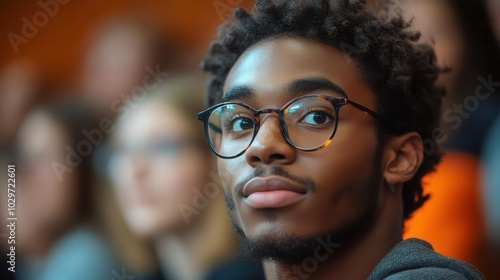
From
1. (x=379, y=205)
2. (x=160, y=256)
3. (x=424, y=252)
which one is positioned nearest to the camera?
(x=424, y=252)

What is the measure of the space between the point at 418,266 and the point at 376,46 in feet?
1.34

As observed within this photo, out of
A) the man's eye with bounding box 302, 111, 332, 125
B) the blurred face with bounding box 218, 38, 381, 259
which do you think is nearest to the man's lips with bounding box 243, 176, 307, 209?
the blurred face with bounding box 218, 38, 381, 259

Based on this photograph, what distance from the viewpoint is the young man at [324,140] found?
1102 mm

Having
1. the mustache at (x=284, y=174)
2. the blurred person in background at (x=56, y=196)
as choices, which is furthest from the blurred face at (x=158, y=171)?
the mustache at (x=284, y=174)

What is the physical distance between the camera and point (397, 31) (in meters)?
1.26

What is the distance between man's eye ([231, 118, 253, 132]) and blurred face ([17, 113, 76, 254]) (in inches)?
23.9

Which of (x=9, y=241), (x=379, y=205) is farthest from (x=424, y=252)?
(x=9, y=241)

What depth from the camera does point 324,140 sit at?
112 centimetres

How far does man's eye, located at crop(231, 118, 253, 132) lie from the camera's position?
1190mm

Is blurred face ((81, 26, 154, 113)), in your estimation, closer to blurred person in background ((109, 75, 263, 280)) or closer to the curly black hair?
blurred person in background ((109, 75, 263, 280))

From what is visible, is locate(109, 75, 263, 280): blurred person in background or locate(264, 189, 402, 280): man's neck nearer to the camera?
locate(264, 189, 402, 280): man's neck

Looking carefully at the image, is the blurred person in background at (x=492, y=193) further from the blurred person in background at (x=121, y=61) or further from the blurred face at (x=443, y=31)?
the blurred person in background at (x=121, y=61)

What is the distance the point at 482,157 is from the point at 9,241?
1.15 meters

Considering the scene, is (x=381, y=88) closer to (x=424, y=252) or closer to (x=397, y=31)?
(x=397, y=31)
